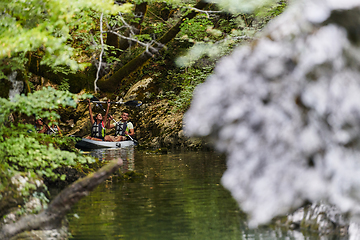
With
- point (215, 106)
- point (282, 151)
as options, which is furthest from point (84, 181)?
point (282, 151)

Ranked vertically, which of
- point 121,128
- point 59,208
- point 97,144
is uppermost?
point 59,208

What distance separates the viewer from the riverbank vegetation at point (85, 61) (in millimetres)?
5125

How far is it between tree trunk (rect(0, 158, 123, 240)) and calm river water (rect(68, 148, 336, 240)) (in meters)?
0.38

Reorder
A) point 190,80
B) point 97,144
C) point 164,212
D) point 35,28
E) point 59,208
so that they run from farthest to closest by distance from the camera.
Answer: point 97,144 → point 190,80 → point 164,212 → point 59,208 → point 35,28

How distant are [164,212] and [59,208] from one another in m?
1.87

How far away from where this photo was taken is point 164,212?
20.7ft

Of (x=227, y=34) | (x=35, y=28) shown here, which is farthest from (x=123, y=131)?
(x=35, y=28)

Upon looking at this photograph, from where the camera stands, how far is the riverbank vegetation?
5.12 meters

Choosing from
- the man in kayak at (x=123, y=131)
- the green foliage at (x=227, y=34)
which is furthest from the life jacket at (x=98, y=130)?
the green foliage at (x=227, y=34)

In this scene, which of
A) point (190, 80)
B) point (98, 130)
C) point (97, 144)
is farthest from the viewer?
point (98, 130)

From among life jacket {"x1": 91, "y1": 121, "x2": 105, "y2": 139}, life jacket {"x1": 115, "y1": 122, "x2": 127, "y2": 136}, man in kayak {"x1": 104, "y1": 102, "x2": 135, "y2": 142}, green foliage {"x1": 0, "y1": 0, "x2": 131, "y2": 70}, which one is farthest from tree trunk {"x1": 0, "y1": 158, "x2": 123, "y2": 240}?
life jacket {"x1": 115, "y1": 122, "x2": 127, "y2": 136}

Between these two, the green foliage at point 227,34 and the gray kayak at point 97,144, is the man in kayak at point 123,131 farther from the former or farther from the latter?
the green foliage at point 227,34

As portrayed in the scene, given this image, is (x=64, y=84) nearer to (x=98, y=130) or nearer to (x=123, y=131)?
(x=98, y=130)

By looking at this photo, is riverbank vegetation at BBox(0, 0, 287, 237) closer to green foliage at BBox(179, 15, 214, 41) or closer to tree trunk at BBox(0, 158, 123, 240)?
green foliage at BBox(179, 15, 214, 41)
